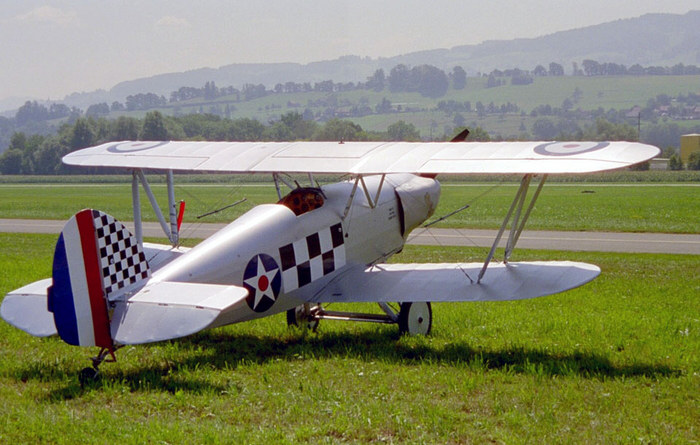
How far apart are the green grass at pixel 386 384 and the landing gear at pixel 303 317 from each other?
0.21 meters

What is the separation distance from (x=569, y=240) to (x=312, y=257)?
46.1ft

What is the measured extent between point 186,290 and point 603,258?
1253cm

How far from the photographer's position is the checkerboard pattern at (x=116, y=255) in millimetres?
7457

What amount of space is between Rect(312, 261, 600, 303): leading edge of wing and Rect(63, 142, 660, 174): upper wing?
1.52 m

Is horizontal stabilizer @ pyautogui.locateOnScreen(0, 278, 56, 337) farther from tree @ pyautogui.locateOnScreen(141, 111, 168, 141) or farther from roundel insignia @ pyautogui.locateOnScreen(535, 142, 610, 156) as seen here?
tree @ pyautogui.locateOnScreen(141, 111, 168, 141)

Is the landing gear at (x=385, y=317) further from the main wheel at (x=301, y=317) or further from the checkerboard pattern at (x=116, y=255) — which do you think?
the checkerboard pattern at (x=116, y=255)

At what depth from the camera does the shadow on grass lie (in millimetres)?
7520

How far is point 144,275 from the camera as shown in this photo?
311 inches

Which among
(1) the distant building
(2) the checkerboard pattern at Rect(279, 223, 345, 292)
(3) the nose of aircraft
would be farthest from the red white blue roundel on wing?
(1) the distant building

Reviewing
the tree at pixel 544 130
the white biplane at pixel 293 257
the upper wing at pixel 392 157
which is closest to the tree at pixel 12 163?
the white biplane at pixel 293 257

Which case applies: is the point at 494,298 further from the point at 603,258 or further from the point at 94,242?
the point at 603,258

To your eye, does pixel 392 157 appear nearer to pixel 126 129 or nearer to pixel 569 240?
pixel 569 240

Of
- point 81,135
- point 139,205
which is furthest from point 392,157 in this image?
point 81,135

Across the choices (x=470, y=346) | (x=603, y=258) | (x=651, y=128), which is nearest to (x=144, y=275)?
(x=470, y=346)
